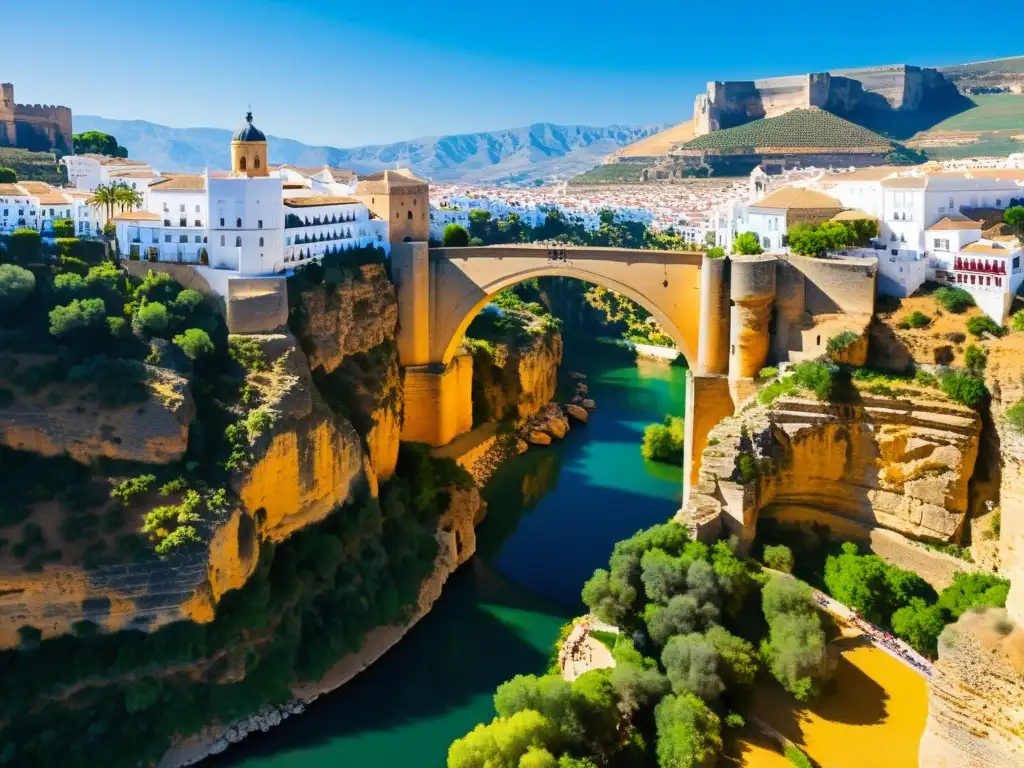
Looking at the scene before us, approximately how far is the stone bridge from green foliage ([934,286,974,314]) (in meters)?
2.75

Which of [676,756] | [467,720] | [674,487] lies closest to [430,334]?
[674,487]

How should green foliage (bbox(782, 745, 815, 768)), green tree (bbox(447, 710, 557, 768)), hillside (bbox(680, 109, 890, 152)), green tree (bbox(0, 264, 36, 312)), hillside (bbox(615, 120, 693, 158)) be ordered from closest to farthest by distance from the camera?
1. green tree (bbox(447, 710, 557, 768))
2. green foliage (bbox(782, 745, 815, 768))
3. green tree (bbox(0, 264, 36, 312))
4. hillside (bbox(680, 109, 890, 152))
5. hillside (bbox(615, 120, 693, 158))

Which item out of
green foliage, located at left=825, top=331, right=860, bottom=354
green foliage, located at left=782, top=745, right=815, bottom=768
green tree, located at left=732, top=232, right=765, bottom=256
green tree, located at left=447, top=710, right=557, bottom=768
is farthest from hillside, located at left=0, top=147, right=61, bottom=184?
green foliage, located at left=782, top=745, right=815, bottom=768

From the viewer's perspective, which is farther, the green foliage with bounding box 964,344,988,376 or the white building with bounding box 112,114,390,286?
the white building with bounding box 112,114,390,286

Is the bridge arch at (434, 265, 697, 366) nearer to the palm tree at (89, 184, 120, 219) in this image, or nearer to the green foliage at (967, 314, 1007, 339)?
the green foliage at (967, 314, 1007, 339)

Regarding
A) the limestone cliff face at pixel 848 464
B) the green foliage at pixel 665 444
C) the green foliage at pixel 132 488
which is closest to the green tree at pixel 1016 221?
the limestone cliff face at pixel 848 464

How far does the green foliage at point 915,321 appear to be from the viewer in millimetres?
16609

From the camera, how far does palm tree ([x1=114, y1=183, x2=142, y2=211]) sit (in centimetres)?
2006

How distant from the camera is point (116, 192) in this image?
65.9 ft

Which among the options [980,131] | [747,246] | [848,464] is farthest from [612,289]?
[980,131]

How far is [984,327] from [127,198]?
15.6 m

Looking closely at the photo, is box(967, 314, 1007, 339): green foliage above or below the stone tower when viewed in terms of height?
below

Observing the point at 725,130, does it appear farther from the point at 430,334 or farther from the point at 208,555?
the point at 208,555

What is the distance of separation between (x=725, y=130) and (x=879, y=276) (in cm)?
4442
